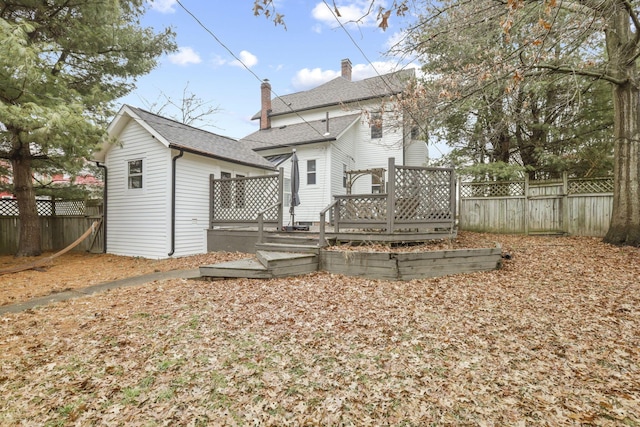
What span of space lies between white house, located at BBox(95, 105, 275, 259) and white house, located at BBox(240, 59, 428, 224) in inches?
180

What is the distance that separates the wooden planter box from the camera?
19.0 feet

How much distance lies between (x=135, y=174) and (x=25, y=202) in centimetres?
322

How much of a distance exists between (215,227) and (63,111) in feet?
15.7

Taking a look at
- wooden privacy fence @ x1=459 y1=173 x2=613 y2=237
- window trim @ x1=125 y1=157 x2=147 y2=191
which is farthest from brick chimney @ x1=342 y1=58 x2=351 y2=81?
window trim @ x1=125 y1=157 x2=147 y2=191

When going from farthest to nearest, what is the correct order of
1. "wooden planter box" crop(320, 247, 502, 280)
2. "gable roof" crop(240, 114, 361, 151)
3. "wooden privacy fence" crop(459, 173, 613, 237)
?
"gable roof" crop(240, 114, 361, 151) → "wooden privacy fence" crop(459, 173, 613, 237) → "wooden planter box" crop(320, 247, 502, 280)

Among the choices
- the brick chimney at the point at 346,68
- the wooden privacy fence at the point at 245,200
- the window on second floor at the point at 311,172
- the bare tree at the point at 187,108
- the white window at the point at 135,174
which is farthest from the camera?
the bare tree at the point at 187,108

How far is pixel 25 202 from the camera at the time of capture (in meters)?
9.20

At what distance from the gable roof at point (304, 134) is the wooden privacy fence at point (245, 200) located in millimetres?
5888

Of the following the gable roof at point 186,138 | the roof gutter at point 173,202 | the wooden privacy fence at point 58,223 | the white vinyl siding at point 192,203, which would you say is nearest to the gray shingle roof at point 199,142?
the gable roof at point 186,138

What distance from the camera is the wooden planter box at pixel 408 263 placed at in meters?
5.78

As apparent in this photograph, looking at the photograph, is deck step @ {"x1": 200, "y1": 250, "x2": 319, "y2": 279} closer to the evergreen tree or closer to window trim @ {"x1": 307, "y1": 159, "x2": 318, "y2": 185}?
the evergreen tree

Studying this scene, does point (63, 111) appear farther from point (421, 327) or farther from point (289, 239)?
point (421, 327)

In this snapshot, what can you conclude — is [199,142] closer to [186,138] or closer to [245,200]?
[186,138]

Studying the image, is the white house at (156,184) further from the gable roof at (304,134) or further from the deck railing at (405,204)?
the deck railing at (405,204)
